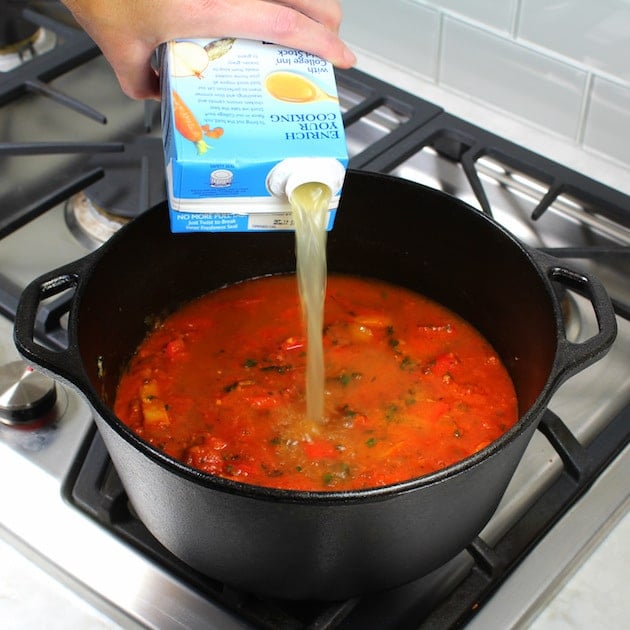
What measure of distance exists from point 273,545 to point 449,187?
687 mm

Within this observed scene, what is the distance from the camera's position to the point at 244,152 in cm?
83

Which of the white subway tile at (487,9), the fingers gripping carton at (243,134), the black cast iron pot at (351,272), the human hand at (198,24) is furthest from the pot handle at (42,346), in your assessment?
the white subway tile at (487,9)

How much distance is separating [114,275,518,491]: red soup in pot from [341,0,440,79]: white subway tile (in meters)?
0.39

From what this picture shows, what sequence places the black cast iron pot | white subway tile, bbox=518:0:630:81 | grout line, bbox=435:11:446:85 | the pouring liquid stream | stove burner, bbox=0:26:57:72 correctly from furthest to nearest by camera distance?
1. stove burner, bbox=0:26:57:72
2. grout line, bbox=435:11:446:85
3. white subway tile, bbox=518:0:630:81
4. the pouring liquid stream
5. the black cast iron pot

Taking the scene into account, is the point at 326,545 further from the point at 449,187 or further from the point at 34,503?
the point at 449,187

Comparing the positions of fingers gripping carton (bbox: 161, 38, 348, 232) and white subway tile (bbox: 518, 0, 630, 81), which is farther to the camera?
white subway tile (bbox: 518, 0, 630, 81)

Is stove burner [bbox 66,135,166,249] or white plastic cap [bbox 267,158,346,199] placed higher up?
white plastic cap [bbox 267,158,346,199]

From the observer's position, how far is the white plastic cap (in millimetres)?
837

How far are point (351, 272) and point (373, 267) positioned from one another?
0.03m

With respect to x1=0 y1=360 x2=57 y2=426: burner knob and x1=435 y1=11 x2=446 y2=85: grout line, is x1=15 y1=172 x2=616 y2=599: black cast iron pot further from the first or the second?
x1=435 y1=11 x2=446 y2=85: grout line

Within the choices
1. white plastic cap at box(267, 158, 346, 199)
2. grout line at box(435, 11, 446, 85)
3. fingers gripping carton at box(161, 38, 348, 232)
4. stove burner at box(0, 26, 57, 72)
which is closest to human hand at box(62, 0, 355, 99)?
fingers gripping carton at box(161, 38, 348, 232)

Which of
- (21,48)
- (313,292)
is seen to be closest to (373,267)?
(313,292)

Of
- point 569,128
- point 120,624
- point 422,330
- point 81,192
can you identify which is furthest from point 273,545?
point 569,128

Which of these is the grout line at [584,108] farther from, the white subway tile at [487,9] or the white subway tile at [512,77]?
the white subway tile at [487,9]
